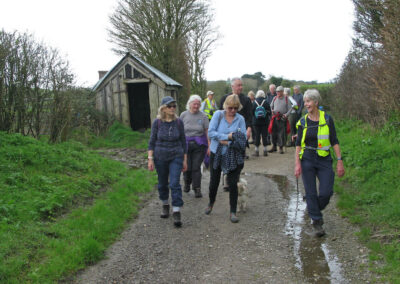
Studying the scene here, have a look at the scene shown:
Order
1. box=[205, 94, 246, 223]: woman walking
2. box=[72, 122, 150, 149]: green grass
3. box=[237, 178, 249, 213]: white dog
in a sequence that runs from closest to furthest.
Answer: box=[205, 94, 246, 223]: woman walking < box=[237, 178, 249, 213]: white dog < box=[72, 122, 150, 149]: green grass

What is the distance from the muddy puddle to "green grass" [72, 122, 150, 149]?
29.9ft

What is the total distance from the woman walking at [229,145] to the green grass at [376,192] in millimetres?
1854

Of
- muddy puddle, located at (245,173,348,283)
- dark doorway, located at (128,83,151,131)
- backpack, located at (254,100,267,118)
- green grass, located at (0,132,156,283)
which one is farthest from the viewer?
dark doorway, located at (128,83,151,131)

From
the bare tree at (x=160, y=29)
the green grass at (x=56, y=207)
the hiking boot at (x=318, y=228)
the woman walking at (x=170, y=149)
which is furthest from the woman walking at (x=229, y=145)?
the bare tree at (x=160, y=29)

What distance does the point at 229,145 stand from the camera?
5.53 meters

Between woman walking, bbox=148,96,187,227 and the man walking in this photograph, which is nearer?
woman walking, bbox=148,96,187,227

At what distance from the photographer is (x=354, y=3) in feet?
39.8

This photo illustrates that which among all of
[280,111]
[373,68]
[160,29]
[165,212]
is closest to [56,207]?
[165,212]

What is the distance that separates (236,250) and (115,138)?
11672mm

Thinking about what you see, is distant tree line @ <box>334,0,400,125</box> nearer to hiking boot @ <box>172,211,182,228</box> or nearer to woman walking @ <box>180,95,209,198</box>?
woman walking @ <box>180,95,209,198</box>

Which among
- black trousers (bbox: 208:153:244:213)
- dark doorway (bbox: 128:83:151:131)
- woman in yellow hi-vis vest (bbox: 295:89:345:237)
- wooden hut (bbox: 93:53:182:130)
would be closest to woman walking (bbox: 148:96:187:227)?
black trousers (bbox: 208:153:244:213)

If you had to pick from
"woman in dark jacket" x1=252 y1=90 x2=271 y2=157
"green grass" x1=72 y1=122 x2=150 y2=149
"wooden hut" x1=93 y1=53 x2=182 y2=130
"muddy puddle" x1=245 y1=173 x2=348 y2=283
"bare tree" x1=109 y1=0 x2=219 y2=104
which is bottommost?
"muddy puddle" x1=245 y1=173 x2=348 y2=283

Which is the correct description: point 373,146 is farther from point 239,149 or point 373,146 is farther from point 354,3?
point 354,3

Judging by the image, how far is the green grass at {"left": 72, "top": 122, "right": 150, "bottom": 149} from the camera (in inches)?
563
